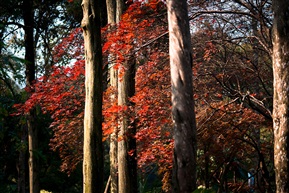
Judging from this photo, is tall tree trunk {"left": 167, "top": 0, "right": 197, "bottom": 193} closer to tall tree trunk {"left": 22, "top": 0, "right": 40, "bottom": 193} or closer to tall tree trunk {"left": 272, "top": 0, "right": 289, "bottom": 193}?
tall tree trunk {"left": 272, "top": 0, "right": 289, "bottom": 193}

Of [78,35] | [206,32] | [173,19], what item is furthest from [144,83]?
[173,19]

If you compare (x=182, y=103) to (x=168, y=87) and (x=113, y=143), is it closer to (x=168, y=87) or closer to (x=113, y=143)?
(x=168, y=87)

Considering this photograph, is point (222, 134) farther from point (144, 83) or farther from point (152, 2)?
point (152, 2)

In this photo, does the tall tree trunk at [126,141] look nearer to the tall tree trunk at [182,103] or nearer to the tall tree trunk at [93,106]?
the tall tree trunk at [93,106]

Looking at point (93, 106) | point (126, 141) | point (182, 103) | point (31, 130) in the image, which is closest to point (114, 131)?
point (126, 141)

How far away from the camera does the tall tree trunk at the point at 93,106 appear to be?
6715mm

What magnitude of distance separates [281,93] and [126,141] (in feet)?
13.8

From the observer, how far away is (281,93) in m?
7.36

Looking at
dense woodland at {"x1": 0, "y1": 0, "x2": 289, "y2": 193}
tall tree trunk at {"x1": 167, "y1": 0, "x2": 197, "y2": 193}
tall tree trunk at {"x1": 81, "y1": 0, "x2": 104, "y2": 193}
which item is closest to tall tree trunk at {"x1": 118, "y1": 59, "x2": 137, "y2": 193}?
dense woodland at {"x1": 0, "y1": 0, "x2": 289, "y2": 193}

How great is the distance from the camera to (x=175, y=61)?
6.92m

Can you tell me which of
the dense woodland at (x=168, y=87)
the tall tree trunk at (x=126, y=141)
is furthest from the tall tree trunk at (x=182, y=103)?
the tall tree trunk at (x=126, y=141)

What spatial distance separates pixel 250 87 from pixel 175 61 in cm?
737

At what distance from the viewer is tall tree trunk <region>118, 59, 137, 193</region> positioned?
10.1 m

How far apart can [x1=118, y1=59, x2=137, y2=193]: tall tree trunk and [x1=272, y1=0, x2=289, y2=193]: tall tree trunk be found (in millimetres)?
3754
